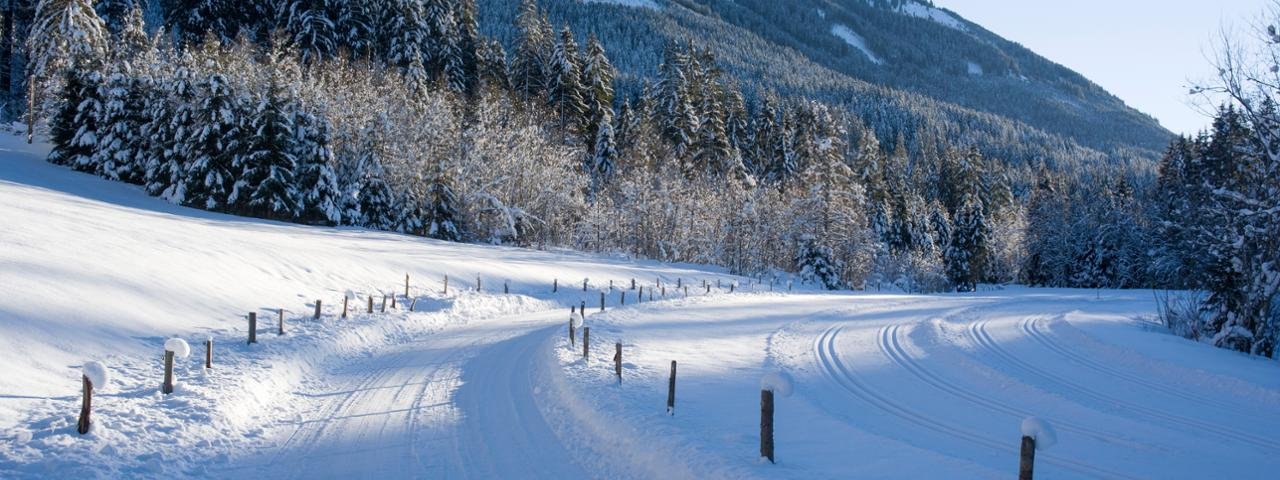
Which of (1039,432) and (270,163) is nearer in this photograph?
(1039,432)

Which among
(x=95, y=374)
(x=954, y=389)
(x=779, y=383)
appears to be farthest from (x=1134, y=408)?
(x=95, y=374)

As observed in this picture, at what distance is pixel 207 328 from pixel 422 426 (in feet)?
24.6

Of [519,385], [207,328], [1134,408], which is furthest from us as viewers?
[207,328]

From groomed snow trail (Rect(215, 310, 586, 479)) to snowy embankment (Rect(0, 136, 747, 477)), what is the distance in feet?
0.29

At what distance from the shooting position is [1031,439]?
20.9ft

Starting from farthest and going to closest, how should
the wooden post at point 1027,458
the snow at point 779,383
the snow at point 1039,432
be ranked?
the snow at point 779,383 < the wooden post at point 1027,458 < the snow at point 1039,432

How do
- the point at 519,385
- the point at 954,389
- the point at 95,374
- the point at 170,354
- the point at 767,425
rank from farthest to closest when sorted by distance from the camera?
the point at 954,389
the point at 519,385
the point at 170,354
the point at 95,374
the point at 767,425

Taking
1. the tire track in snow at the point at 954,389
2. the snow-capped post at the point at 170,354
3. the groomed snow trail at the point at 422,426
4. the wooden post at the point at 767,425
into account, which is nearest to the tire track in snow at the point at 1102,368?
the tire track in snow at the point at 954,389

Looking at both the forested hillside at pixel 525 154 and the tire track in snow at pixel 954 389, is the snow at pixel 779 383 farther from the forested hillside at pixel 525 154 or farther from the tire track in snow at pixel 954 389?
the forested hillside at pixel 525 154

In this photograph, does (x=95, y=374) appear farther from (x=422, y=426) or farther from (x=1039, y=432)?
(x=1039, y=432)

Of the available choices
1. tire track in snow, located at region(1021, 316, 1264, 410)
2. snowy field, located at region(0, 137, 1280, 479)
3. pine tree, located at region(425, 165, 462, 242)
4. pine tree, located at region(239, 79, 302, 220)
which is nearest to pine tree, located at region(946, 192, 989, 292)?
→ snowy field, located at region(0, 137, 1280, 479)

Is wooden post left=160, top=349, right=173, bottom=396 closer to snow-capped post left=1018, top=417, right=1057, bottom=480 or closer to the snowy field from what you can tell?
the snowy field

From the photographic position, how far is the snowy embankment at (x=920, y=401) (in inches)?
334

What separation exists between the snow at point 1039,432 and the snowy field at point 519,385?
1.62m
